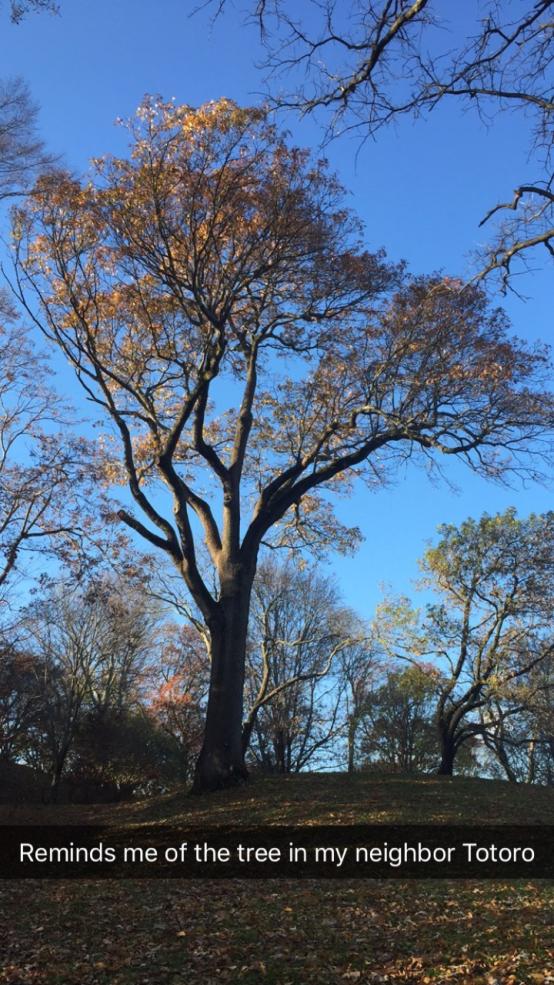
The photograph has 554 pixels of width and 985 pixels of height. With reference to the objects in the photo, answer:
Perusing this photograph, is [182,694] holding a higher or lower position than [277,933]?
higher

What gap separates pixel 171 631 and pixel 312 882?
22.1 meters

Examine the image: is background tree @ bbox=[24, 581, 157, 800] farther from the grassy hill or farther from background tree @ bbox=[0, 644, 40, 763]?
the grassy hill

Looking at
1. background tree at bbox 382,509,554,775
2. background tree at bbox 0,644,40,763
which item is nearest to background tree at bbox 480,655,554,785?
background tree at bbox 382,509,554,775

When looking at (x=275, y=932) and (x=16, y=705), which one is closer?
(x=275, y=932)

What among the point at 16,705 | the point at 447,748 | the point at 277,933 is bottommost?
the point at 277,933

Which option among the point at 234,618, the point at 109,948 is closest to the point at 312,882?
the point at 109,948

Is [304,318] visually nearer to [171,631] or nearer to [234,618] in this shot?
[234,618]

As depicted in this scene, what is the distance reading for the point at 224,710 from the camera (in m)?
12.2

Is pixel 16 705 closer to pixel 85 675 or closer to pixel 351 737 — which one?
pixel 85 675

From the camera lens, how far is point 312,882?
7.59m

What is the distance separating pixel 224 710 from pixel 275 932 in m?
6.35

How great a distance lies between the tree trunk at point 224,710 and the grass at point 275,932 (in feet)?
13.4

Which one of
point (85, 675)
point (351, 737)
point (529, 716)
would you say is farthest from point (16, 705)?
point (529, 716)

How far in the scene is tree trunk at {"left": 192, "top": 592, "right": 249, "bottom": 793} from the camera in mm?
12039
